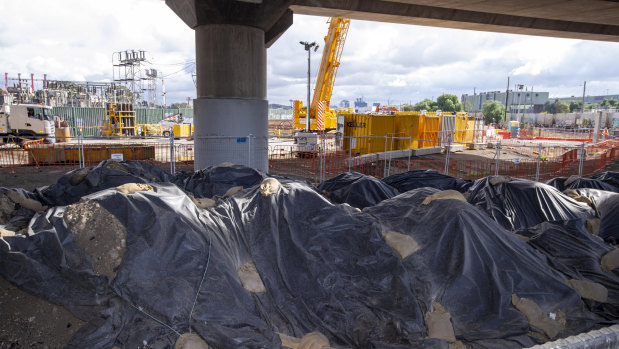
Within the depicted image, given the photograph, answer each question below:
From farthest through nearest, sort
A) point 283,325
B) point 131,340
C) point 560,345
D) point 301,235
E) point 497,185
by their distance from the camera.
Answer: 1. point 497,185
2. point 301,235
3. point 283,325
4. point 131,340
5. point 560,345

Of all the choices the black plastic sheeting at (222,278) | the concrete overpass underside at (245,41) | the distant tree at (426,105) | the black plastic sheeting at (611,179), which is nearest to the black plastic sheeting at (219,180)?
the black plastic sheeting at (222,278)

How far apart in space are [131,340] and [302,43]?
2480 centimetres

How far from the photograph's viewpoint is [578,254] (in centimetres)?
549

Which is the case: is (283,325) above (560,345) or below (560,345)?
below

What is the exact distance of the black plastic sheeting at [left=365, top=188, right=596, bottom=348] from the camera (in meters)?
4.35

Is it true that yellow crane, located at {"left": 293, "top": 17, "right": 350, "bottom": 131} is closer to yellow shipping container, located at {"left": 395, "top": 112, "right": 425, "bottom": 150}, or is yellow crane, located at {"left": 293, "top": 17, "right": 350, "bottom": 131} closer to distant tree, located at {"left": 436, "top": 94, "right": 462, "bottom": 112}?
yellow shipping container, located at {"left": 395, "top": 112, "right": 425, "bottom": 150}

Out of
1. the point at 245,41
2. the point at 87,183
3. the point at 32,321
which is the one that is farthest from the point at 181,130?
the point at 32,321

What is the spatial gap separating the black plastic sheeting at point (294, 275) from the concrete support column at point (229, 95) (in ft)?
21.8

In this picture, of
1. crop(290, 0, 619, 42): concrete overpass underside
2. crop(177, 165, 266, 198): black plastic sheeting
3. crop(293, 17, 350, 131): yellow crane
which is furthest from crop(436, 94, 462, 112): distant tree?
crop(177, 165, 266, 198): black plastic sheeting

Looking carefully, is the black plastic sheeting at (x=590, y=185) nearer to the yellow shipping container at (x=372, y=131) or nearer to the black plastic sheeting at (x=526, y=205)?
the black plastic sheeting at (x=526, y=205)

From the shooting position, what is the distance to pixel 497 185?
327 inches

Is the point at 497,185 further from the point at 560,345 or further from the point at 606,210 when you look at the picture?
the point at 560,345

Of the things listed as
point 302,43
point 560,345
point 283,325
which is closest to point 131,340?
point 283,325

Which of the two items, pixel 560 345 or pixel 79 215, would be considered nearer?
pixel 560 345
